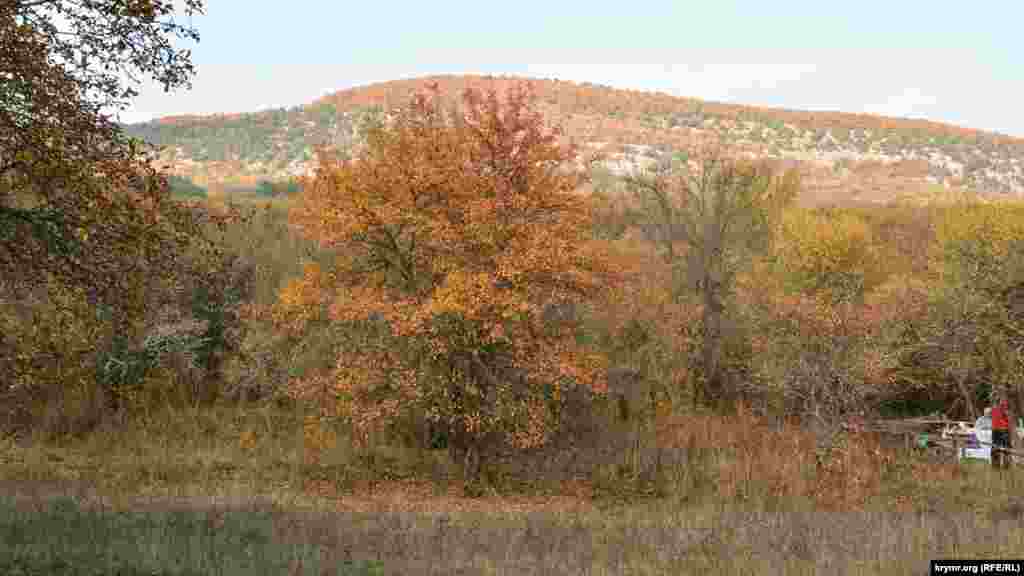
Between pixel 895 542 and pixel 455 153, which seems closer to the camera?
pixel 895 542

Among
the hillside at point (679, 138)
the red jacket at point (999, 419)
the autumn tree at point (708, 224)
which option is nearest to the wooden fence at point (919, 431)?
the red jacket at point (999, 419)

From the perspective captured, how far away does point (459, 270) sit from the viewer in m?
18.0

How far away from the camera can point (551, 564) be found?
9555 millimetres

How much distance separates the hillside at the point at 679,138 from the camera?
85812 millimetres

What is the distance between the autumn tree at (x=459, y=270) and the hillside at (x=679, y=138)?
54105mm

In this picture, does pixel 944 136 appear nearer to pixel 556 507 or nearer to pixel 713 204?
pixel 713 204

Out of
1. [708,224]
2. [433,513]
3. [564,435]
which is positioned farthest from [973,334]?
[433,513]

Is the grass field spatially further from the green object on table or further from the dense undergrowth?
the green object on table

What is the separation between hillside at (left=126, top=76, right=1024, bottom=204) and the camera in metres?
85.8

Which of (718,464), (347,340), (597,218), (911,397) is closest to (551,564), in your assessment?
(347,340)

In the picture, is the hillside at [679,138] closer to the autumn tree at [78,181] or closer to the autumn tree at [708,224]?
the autumn tree at [708,224]

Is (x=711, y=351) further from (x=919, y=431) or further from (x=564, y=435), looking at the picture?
(x=564, y=435)

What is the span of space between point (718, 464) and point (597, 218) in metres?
6.52

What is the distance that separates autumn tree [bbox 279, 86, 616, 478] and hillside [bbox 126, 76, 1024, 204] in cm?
5410
